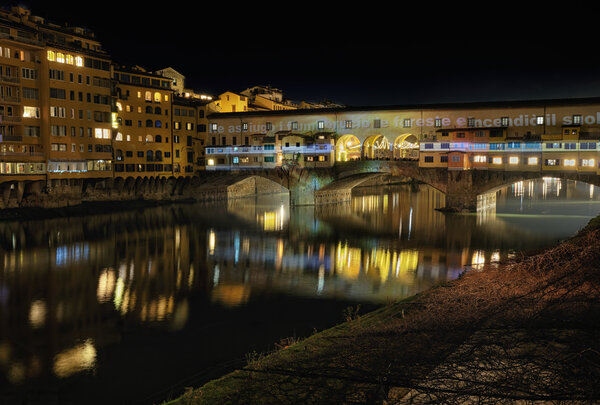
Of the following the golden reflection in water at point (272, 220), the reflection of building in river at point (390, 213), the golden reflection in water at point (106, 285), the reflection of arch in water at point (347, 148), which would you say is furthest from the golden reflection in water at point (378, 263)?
the reflection of arch in water at point (347, 148)

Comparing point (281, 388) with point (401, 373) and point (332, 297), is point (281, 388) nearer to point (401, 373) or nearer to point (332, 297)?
point (401, 373)

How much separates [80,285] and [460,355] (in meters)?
18.3

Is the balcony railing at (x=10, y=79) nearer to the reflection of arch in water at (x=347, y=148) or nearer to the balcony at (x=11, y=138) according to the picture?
the balcony at (x=11, y=138)

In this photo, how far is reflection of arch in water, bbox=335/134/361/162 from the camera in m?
54.9

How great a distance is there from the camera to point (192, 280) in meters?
22.6

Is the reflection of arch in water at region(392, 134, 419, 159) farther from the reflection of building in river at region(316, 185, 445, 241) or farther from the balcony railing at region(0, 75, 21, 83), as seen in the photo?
the balcony railing at region(0, 75, 21, 83)

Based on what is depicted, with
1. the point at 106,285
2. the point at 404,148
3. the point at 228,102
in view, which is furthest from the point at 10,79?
the point at 404,148

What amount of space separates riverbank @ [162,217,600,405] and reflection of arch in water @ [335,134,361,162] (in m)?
42.1

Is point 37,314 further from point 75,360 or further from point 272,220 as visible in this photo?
point 272,220

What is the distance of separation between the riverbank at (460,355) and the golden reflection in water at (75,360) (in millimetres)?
5317

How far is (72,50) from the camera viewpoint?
43938 millimetres

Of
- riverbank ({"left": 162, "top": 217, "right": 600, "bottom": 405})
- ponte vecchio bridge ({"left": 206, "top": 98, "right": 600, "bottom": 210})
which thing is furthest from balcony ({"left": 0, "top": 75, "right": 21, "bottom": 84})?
riverbank ({"left": 162, "top": 217, "right": 600, "bottom": 405})

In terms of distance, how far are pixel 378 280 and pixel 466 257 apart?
7597mm

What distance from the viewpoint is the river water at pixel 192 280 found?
1309cm
